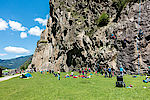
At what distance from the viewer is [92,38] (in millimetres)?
33938

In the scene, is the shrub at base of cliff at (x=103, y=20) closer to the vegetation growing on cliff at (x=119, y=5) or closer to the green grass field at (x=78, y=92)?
the vegetation growing on cliff at (x=119, y=5)

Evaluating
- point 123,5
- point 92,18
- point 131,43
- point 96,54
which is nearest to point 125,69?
point 131,43

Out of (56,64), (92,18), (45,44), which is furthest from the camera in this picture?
(45,44)

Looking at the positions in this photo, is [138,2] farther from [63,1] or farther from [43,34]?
[43,34]

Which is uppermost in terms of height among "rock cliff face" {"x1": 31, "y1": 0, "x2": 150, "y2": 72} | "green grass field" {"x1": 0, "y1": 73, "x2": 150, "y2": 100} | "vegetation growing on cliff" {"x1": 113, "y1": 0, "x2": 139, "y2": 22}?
"vegetation growing on cliff" {"x1": 113, "y1": 0, "x2": 139, "y2": 22}

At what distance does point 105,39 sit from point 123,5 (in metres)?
10.9

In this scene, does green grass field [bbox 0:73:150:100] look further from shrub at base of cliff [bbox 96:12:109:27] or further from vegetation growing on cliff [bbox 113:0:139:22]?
shrub at base of cliff [bbox 96:12:109:27]

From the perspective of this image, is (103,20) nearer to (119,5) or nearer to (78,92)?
(119,5)

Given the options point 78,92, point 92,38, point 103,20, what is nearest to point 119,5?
point 103,20

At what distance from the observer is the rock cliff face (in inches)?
1002

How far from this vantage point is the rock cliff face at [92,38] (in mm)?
25463

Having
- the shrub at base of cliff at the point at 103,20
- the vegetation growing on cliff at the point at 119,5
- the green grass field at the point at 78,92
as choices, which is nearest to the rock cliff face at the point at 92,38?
the vegetation growing on cliff at the point at 119,5

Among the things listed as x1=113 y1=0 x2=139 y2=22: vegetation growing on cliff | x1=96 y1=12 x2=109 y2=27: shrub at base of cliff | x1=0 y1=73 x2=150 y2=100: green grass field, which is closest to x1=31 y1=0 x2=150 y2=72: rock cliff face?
x1=113 y1=0 x2=139 y2=22: vegetation growing on cliff

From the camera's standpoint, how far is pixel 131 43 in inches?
1010
